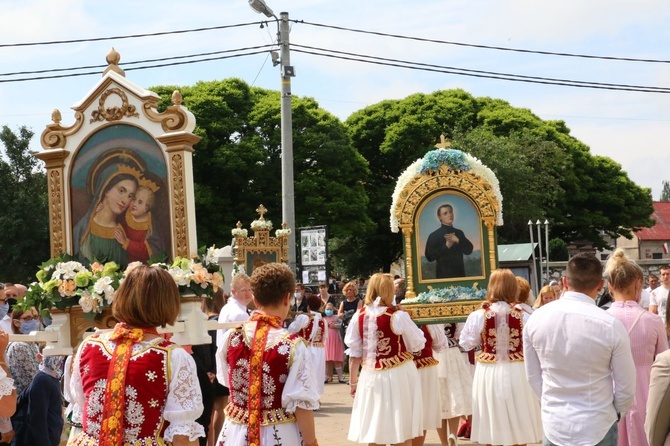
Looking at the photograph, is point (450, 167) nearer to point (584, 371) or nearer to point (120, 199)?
point (120, 199)

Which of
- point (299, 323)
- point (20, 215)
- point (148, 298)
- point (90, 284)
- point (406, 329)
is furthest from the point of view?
point (20, 215)

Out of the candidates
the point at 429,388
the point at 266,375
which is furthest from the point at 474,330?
the point at 266,375

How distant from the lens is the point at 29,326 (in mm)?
10438

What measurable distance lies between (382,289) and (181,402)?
18.3 feet

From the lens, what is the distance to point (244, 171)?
128 feet

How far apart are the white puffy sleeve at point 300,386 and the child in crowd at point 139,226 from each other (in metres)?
3.66

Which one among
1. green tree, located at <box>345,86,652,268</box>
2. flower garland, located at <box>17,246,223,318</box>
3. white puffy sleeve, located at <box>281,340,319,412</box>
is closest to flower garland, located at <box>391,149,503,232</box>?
flower garland, located at <box>17,246,223,318</box>

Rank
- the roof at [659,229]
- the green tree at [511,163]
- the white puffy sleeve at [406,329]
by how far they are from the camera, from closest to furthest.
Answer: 1. the white puffy sleeve at [406,329]
2. the green tree at [511,163]
3. the roof at [659,229]

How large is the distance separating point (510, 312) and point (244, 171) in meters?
29.7

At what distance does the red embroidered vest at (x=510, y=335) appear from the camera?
10008 millimetres

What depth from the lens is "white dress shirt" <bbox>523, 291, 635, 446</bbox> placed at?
5.77 metres

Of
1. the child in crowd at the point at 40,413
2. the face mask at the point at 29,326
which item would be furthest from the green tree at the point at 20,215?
the child in crowd at the point at 40,413

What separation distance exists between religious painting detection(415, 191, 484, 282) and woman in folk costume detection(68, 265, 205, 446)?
8.95 metres

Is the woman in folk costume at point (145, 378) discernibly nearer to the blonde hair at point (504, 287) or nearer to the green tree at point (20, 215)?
the blonde hair at point (504, 287)
